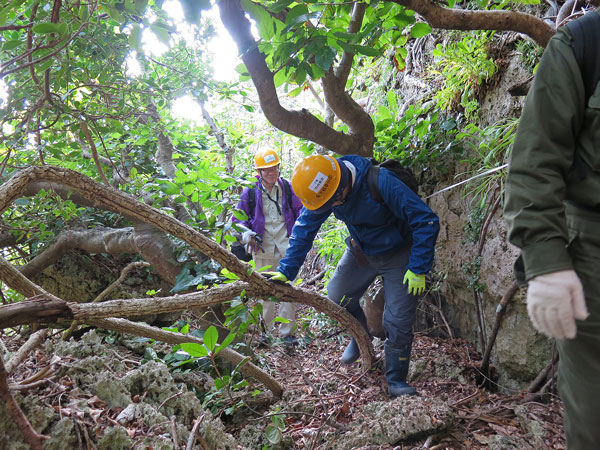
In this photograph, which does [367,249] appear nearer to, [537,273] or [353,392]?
[353,392]

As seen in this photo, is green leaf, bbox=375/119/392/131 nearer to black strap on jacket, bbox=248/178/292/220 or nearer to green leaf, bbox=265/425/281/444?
black strap on jacket, bbox=248/178/292/220

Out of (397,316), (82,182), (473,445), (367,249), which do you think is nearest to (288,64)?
(82,182)

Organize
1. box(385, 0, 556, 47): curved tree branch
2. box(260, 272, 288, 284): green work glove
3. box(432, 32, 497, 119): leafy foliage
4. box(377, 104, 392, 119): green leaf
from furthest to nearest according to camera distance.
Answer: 1. box(377, 104, 392, 119): green leaf
2. box(432, 32, 497, 119): leafy foliage
3. box(260, 272, 288, 284): green work glove
4. box(385, 0, 556, 47): curved tree branch

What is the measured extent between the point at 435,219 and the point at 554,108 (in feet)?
5.69

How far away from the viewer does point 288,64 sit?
253cm

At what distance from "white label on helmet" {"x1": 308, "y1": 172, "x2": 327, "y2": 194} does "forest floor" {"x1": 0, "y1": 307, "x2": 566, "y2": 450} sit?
1328 mm

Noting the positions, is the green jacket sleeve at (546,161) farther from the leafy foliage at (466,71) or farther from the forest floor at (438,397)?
the leafy foliage at (466,71)

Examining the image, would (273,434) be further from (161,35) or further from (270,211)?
(270,211)

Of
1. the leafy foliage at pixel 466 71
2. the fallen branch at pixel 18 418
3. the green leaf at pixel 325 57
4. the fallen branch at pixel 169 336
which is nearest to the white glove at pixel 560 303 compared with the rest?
the green leaf at pixel 325 57

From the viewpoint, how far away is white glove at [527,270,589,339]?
49.6 inches

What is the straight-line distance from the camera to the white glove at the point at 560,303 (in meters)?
1.26

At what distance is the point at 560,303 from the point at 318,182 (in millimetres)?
2058

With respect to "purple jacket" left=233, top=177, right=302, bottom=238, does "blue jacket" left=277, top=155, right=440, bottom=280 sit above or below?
below

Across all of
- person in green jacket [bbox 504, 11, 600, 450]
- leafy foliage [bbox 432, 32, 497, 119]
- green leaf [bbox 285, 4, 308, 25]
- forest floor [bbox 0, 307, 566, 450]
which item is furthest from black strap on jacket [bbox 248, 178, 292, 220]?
person in green jacket [bbox 504, 11, 600, 450]
